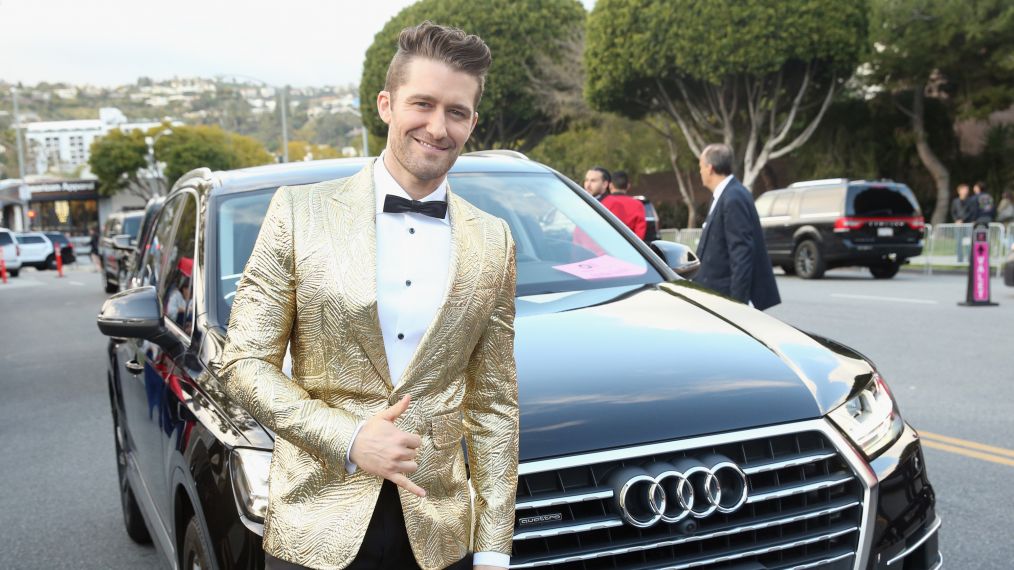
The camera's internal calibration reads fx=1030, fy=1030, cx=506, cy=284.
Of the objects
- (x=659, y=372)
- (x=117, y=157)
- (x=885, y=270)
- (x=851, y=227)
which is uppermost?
(x=117, y=157)

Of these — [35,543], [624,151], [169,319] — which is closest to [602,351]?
[169,319]

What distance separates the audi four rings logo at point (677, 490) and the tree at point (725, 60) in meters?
27.3

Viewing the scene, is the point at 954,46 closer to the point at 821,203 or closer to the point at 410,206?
the point at 821,203

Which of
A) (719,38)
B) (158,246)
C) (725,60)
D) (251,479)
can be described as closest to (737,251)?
(158,246)

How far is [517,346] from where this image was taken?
10.6ft

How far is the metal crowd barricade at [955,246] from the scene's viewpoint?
20.6 metres

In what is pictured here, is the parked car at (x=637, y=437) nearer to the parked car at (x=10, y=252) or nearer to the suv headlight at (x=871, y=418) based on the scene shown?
the suv headlight at (x=871, y=418)

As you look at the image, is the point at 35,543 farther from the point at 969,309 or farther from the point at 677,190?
the point at 677,190

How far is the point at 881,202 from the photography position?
20.1m

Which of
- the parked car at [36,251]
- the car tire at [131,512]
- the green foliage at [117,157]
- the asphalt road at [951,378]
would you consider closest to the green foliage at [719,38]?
the asphalt road at [951,378]

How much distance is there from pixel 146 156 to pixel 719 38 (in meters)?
56.9

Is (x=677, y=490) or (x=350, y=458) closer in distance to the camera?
(x=350, y=458)

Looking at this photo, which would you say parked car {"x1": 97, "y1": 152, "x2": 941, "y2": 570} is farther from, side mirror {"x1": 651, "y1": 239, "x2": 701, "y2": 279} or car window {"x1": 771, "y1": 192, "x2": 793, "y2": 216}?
car window {"x1": 771, "y1": 192, "x2": 793, "y2": 216}

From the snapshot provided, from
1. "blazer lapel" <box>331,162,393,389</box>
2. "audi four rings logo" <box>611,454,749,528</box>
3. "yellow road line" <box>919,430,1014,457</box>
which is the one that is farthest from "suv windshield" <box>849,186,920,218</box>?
"blazer lapel" <box>331,162,393,389</box>
